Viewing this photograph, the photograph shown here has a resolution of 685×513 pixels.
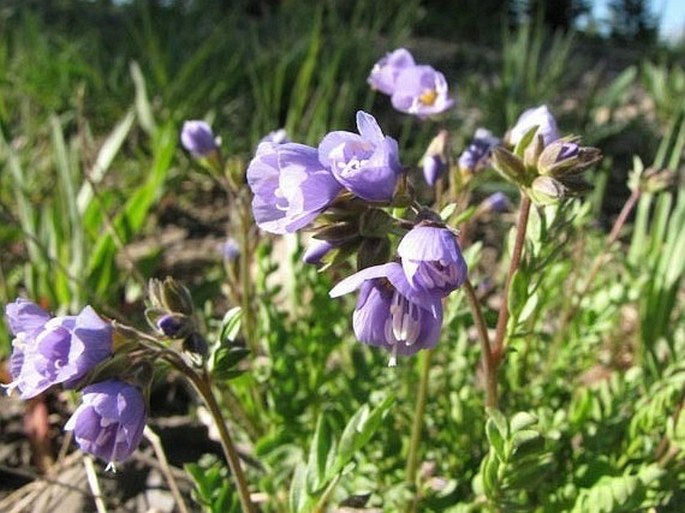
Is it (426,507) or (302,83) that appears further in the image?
(302,83)

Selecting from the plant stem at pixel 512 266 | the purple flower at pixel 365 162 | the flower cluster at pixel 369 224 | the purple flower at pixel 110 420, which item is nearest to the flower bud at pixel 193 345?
the purple flower at pixel 110 420

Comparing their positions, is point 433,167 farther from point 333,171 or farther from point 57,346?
point 57,346

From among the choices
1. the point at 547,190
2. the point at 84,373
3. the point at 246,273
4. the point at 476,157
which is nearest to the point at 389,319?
the point at 547,190

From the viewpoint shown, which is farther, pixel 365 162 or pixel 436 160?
pixel 436 160

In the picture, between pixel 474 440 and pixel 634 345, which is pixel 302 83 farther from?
A: pixel 474 440

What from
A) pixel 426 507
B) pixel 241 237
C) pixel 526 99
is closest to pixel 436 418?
pixel 426 507

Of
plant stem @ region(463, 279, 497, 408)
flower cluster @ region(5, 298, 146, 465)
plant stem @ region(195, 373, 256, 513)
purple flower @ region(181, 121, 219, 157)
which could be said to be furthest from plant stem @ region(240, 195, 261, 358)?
flower cluster @ region(5, 298, 146, 465)

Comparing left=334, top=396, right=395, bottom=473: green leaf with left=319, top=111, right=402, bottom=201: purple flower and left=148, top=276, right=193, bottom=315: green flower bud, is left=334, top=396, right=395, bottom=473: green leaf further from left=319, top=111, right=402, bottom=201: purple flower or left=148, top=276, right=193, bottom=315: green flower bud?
left=319, top=111, right=402, bottom=201: purple flower
